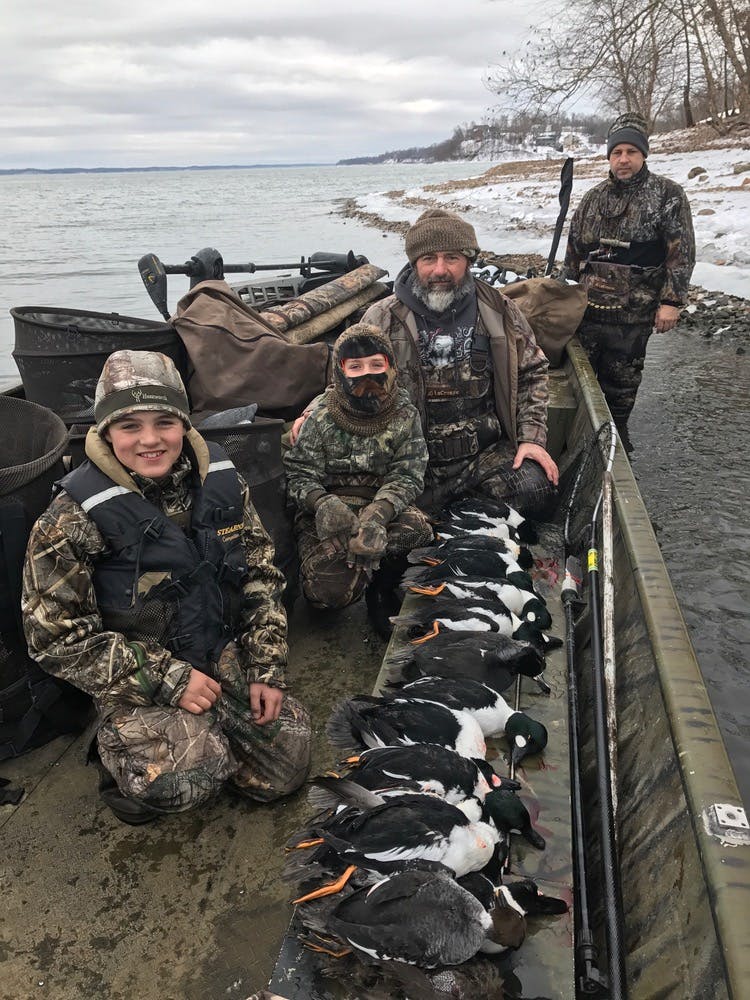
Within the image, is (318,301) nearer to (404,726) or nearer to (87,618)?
(87,618)

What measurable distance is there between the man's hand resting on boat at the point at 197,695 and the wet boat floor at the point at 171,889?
0.54 m

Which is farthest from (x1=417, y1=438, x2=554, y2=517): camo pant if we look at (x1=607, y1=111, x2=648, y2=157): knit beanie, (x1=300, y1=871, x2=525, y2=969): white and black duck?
(x1=607, y1=111, x2=648, y2=157): knit beanie

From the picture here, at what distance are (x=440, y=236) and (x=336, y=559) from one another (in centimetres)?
213

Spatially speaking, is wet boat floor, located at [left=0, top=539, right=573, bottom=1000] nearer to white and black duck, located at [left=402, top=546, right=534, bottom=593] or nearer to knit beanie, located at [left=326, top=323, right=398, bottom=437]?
→ white and black duck, located at [left=402, top=546, right=534, bottom=593]

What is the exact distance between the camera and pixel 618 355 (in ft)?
22.7

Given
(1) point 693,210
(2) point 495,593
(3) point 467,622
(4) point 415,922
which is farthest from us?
(1) point 693,210

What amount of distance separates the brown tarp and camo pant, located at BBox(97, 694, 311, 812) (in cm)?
224

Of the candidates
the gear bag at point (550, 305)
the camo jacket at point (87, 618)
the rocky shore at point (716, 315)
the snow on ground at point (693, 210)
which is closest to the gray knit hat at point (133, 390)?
the camo jacket at point (87, 618)

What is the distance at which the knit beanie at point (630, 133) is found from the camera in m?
5.97

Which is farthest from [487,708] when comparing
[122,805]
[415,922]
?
[122,805]

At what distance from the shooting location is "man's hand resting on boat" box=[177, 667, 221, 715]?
2.75 metres

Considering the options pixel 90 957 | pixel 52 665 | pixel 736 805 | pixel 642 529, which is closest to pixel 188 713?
pixel 52 665

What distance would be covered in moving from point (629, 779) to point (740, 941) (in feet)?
3.26

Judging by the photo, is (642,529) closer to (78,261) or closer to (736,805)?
(736,805)
